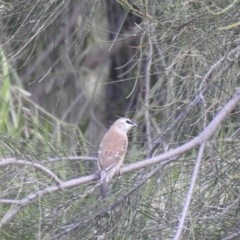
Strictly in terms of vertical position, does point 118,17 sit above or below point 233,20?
below

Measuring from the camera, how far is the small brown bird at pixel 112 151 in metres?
3.15

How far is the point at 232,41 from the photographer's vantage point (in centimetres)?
295

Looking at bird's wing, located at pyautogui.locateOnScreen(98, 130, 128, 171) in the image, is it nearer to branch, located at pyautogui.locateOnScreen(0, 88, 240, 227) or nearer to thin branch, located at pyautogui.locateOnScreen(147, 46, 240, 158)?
thin branch, located at pyautogui.locateOnScreen(147, 46, 240, 158)

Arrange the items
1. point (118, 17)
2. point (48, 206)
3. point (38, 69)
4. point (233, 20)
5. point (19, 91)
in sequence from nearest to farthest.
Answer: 1. point (233, 20)
2. point (48, 206)
3. point (19, 91)
4. point (118, 17)
5. point (38, 69)

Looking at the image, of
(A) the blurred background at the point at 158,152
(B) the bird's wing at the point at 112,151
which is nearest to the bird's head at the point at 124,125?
(B) the bird's wing at the point at 112,151

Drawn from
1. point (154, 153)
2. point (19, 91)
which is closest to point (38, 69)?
point (19, 91)

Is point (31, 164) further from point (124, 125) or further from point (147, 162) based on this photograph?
point (124, 125)

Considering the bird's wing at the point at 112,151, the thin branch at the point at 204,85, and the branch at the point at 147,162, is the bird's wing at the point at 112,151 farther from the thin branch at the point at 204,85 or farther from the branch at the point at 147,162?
the branch at the point at 147,162

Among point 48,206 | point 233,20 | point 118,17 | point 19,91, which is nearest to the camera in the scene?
point 233,20

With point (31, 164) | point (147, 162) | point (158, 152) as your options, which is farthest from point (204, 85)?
point (31, 164)

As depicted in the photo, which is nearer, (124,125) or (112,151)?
A: (112,151)

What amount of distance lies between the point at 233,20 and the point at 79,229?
0.95m

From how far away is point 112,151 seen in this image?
3471mm

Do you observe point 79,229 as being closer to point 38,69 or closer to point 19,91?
point 19,91
